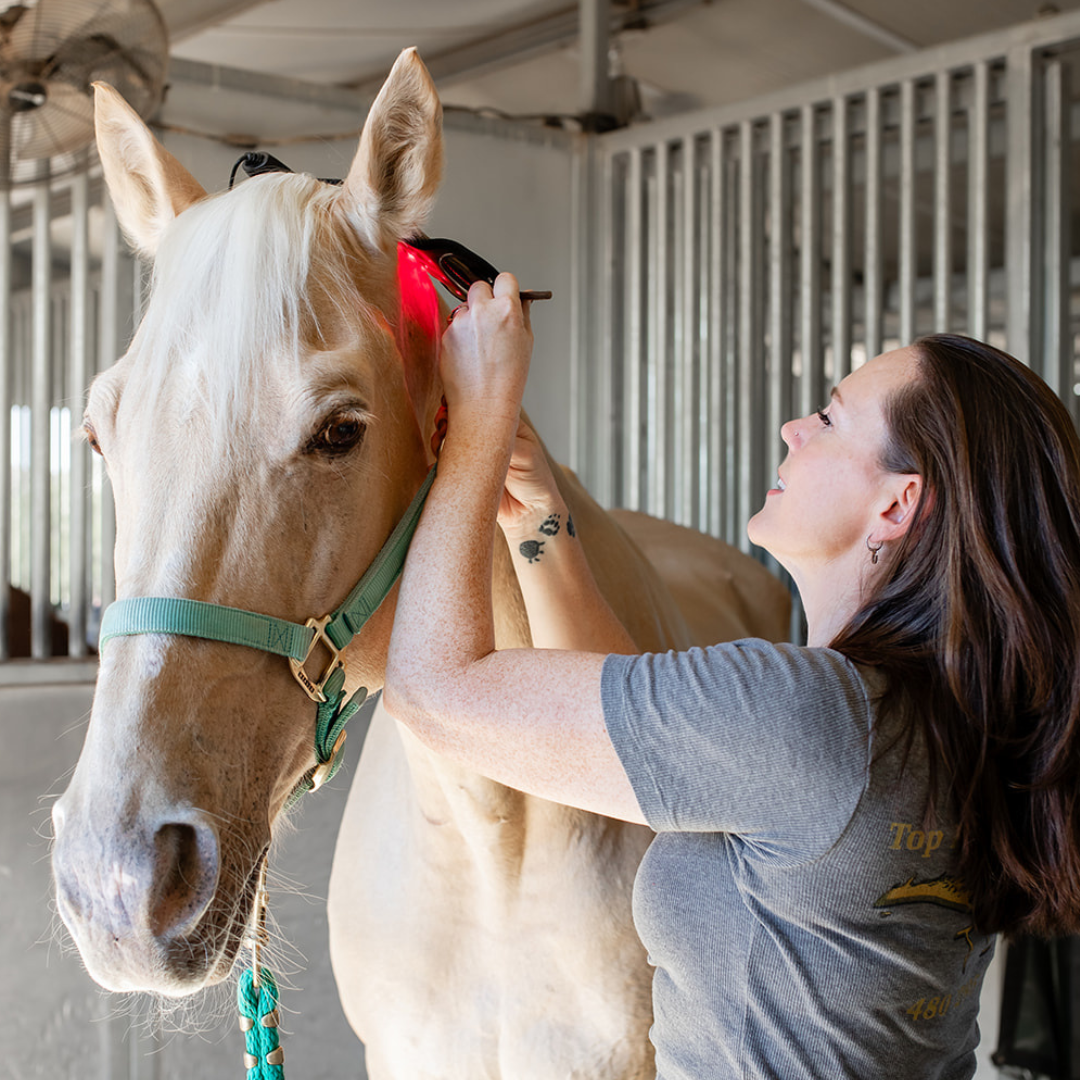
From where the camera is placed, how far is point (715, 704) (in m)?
0.77

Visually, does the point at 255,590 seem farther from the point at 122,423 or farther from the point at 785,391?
the point at 785,391

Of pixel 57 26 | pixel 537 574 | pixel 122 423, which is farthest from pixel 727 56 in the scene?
pixel 122 423

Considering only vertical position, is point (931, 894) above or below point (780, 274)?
below

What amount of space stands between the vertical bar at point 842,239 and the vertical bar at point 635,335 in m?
0.60

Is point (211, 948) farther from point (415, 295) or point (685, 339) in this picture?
point (685, 339)

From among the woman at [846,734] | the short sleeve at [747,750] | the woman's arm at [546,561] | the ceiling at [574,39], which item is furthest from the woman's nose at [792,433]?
the ceiling at [574,39]

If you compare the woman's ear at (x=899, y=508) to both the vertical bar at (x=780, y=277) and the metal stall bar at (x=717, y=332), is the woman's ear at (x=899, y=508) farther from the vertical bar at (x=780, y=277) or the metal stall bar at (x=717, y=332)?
the metal stall bar at (x=717, y=332)

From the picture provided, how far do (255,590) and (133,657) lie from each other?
109 millimetres

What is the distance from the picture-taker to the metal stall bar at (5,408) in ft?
7.59

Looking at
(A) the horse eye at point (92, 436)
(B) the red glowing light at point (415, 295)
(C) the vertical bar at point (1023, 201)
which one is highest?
(C) the vertical bar at point (1023, 201)

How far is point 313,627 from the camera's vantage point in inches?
35.1

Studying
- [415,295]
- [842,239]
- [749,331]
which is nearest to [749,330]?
[749,331]

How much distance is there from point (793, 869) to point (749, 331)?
2276 mm

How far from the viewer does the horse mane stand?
0.85 m
